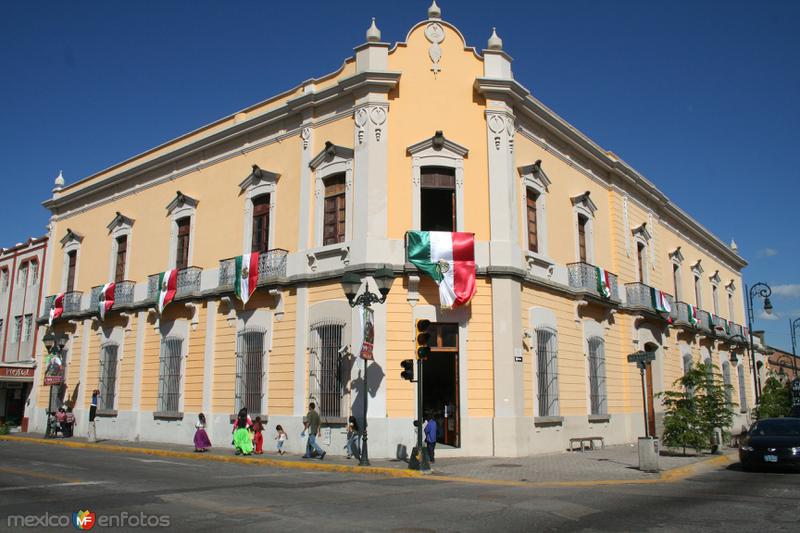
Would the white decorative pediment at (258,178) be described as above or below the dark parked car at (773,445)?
above

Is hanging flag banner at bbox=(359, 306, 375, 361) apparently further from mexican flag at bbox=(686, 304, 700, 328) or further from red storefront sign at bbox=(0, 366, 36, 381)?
red storefront sign at bbox=(0, 366, 36, 381)

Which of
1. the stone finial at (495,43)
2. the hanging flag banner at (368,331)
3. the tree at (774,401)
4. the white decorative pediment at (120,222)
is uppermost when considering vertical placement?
the stone finial at (495,43)

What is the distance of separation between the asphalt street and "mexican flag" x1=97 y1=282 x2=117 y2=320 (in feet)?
41.3

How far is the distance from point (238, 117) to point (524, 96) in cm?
1031

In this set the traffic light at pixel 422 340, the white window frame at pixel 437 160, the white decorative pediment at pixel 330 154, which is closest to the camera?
the traffic light at pixel 422 340

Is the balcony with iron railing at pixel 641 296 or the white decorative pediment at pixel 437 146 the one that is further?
the balcony with iron railing at pixel 641 296

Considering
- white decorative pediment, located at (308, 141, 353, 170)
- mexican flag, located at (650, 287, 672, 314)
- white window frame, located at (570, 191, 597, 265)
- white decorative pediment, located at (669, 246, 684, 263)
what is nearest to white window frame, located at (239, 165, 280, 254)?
white decorative pediment, located at (308, 141, 353, 170)

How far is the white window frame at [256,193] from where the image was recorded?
22.0m

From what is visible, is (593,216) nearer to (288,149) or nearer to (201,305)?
(288,149)

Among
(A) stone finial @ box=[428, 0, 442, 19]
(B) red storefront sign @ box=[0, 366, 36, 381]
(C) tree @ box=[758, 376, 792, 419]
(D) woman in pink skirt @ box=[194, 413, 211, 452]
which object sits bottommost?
(D) woman in pink skirt @ box=[194, 413, 211, 452]

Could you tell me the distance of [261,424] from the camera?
20.2m

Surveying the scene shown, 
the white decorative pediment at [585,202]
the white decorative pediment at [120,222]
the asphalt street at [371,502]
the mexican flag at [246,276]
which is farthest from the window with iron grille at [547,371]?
the white decorative pediment at [120,222]

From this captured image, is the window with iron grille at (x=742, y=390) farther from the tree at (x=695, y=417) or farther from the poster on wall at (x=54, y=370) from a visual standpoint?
the poster on wall at (x=54, y=370)

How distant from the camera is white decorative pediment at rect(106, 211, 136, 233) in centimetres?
2778
